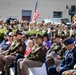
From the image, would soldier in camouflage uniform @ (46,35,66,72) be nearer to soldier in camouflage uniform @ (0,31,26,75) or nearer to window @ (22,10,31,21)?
soldier in camouflage uniform @ (0,31,26,75)

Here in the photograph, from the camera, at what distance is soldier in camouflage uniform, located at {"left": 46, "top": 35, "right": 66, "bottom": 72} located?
10109 millimetres

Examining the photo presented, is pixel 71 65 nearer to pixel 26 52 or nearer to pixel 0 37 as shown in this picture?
pixel 26 52

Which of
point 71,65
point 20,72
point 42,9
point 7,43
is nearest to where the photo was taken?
point 71,65

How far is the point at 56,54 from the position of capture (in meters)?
10.6

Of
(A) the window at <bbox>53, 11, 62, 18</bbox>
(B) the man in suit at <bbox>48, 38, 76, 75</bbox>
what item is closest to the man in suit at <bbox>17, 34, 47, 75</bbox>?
(B) the man in suit at <bbox>48, 38, 76, 75</bbox>

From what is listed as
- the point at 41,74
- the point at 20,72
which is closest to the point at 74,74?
the point at 41,74

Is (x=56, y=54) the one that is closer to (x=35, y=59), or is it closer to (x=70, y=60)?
(x=35, y=59)

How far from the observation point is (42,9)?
48.6 meters

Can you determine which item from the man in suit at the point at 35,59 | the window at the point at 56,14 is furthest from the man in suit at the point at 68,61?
the window at the point at 56,14

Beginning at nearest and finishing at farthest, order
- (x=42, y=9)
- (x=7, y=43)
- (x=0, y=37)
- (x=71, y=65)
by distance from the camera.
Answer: (x=71, y=65) < (x=7, y=43) < (x=0, y=37) < (x=42, y=9)

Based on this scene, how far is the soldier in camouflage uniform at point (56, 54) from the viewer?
33.2 ft

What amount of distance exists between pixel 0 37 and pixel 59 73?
1048 centimetres

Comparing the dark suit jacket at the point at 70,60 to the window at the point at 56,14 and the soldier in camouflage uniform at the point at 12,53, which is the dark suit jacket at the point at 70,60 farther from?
the window at the point at 56,14

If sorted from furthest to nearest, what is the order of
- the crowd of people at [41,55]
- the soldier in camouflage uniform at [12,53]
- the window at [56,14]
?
the window at [56,14], the soldier in camouflage uniform at [12,53], the crowd of people at [41,55]
